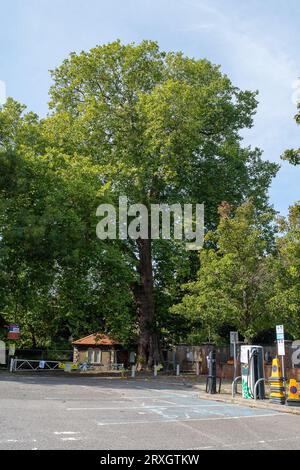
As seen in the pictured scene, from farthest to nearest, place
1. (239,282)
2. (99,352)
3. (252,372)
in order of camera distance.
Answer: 1. (99,352)
2. (239,282)
3. (252,372)

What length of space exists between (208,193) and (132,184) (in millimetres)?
5307

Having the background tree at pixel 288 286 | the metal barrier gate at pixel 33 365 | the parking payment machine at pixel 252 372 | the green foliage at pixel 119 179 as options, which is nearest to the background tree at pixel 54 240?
the green foliage at pixel 119 179

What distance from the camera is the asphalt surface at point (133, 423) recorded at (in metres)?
8.61

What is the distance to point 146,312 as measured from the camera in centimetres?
3350

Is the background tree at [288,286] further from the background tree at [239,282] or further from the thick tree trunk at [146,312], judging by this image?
the thick tree trunk at [146,312]

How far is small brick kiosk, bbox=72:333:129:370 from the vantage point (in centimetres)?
4759

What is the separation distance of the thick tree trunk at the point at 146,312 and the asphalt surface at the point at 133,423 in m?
15.0

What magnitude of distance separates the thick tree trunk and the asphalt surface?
15.0 meters

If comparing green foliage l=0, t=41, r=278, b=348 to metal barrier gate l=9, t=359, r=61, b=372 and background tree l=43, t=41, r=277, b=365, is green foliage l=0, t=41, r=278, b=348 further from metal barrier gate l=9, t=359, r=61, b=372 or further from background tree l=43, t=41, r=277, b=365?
metal barrier gate l=9, t=359, r=61, b=372

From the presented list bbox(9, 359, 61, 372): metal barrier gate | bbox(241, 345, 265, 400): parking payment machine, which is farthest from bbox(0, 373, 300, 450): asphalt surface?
bbox(9, 359, 61, 372): metal barrier gate

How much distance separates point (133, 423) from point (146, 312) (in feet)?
73.8

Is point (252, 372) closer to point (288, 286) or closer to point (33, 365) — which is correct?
point (288, 286)

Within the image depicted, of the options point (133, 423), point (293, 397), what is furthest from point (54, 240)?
point (133, 423)

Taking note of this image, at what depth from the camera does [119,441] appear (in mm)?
8617
